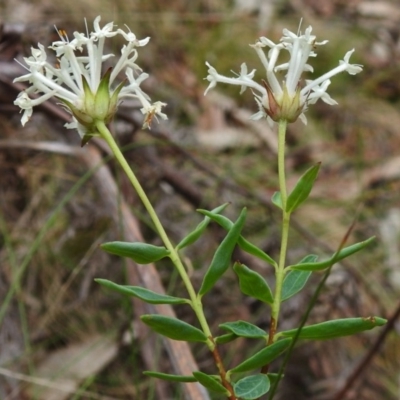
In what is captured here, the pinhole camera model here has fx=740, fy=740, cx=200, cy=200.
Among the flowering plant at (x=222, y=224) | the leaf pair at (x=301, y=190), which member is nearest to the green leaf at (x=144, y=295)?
the flowering plant at (x=222, y=224)

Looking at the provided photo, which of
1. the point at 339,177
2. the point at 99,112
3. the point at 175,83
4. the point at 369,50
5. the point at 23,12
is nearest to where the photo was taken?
the point at 99,112

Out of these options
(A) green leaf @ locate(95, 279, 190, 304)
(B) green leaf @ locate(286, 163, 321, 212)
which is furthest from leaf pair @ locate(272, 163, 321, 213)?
(A) green leaf @ locate(95, 279, 190, 304)

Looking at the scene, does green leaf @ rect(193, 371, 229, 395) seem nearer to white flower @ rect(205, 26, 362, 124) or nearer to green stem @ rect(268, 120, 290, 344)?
green stem @ rect(268, 120, 290, 344)

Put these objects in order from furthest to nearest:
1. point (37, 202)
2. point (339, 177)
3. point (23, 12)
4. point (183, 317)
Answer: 1. point (339, 177)
2. point (23, 12)
3. point (37, 202)
4. point (183, 317)

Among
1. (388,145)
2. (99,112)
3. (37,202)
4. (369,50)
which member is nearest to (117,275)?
(37,202)

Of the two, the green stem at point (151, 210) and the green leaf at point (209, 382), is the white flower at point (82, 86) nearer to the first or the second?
the green stem at point (151, 210)

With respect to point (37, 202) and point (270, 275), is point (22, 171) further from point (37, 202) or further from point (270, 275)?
point (270, 275)
